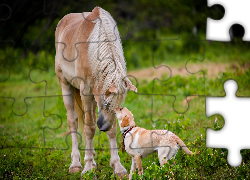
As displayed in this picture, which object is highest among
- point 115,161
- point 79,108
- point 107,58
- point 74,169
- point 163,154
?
point 107,58

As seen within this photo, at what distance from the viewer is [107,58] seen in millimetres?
4676

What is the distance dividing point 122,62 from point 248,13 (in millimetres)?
1773

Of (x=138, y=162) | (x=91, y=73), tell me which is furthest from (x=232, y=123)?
(x=91, y=73)

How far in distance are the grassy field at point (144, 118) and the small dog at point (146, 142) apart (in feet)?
0.55

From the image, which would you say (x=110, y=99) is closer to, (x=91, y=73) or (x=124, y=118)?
(x=124, y=118)

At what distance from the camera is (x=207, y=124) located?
626 cm

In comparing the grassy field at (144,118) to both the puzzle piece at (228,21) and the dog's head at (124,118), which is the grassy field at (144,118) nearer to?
the dog's head at (124,118)

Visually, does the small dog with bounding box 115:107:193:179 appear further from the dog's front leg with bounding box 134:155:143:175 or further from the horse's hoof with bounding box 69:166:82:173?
the horse's hoof with bounding box 69:166:82:173

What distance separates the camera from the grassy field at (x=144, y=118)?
16.4 ft

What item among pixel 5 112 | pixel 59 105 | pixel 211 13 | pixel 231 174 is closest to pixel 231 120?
pixel 231 174

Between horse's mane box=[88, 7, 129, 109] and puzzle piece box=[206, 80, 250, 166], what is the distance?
118 centimetres

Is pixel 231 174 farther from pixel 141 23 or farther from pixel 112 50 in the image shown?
pixel 141 23

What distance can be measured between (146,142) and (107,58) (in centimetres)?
122

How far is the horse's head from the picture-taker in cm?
448
